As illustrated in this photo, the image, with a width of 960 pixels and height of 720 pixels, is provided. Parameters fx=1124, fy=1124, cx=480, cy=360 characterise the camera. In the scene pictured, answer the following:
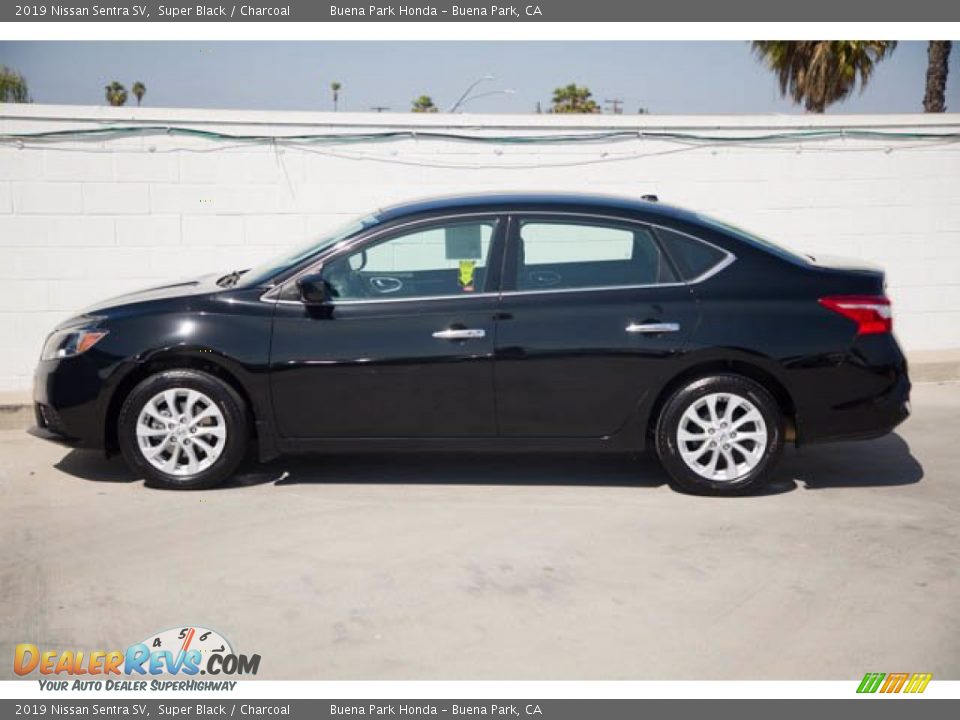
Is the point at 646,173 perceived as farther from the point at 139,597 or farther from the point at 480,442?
the point at 139,597

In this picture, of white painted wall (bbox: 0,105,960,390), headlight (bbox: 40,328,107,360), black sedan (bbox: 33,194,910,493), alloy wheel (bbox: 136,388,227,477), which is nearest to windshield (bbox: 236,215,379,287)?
black sedan (bbox: 33,194,910,493)

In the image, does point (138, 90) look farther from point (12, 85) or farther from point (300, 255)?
point (300, 255)

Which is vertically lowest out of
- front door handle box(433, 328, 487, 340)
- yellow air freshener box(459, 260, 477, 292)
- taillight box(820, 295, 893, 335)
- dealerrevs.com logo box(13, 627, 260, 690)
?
dealerrevs.com logo box(13, 627, 260, 690)

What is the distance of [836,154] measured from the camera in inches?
395

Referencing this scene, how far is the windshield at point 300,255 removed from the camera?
6.27 m

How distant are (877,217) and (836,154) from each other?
0.69 meters

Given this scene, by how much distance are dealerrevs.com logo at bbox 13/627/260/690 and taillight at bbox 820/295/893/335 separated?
362cm

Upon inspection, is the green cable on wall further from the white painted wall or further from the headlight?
the headlight

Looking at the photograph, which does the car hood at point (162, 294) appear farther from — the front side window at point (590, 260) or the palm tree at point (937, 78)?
the palm tree at point (937, 78)

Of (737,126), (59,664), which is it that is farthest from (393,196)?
A: (59,664)

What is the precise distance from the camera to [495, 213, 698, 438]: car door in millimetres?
6004

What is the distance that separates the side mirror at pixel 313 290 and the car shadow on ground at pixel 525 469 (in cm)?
108

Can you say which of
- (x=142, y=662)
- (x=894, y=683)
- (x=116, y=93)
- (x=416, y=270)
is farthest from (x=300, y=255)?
(x=116, y=93)

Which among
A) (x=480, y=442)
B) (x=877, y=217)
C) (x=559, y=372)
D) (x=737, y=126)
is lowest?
(x=480, y=442)
